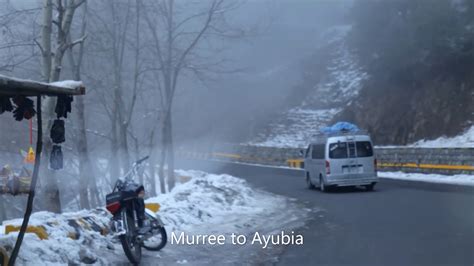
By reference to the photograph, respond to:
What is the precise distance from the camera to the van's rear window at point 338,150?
79.2ft

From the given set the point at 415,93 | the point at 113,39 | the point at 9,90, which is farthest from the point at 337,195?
the point at 415,93

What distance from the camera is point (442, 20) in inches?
1586

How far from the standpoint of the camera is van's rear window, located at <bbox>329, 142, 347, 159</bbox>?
2412 centimetres

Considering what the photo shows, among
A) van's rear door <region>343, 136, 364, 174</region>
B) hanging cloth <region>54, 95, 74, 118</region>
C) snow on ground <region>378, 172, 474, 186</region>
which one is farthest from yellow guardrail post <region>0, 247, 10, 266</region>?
snow on ground <region>378, 172, 474, 186</region>

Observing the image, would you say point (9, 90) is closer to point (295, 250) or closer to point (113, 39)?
point (295, 250)

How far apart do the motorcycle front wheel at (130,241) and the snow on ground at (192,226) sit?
8.8 inches

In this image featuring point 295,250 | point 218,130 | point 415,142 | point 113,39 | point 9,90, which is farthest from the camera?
point 218,130

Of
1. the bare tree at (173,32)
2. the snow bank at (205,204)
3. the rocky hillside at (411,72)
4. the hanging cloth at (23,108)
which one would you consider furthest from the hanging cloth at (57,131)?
the rocky hillside at (411,72)

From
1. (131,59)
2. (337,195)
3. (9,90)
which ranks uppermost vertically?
(131,59)

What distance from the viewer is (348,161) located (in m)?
24.0

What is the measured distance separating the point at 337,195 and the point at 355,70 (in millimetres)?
43907

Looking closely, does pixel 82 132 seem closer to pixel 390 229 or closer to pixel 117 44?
pixel 117 44

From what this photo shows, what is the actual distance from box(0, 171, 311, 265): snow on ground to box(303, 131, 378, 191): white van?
6.87ft

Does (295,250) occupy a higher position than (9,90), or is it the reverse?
(9,90)
